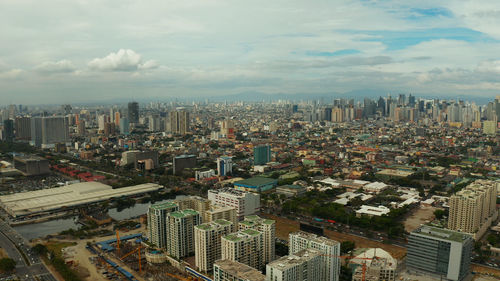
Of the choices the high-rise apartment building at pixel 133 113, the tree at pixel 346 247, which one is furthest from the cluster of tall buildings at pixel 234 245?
the high-rise apartment building at pixel 133 113

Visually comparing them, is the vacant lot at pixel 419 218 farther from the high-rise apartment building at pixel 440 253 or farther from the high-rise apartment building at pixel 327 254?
the high-rise apartment building at pixel 327 254

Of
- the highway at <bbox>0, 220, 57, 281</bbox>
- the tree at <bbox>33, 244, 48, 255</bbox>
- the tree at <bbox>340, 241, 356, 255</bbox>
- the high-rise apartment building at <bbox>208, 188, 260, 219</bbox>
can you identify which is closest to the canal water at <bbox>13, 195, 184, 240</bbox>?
the highway at <bbox>0, 220, 57, 281</bbox>

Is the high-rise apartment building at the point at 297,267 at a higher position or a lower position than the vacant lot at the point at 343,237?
higher

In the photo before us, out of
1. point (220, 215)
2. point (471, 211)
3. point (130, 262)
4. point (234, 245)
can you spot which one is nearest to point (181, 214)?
point (220, 215)

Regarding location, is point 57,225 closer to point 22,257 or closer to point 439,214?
point 22,257

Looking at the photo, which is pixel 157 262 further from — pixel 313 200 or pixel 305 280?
pixel 313 200

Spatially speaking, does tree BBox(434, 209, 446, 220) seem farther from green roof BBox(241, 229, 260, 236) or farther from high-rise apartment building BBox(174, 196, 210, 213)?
high-rise apartment building BBox(174, 196, 210, 213)
